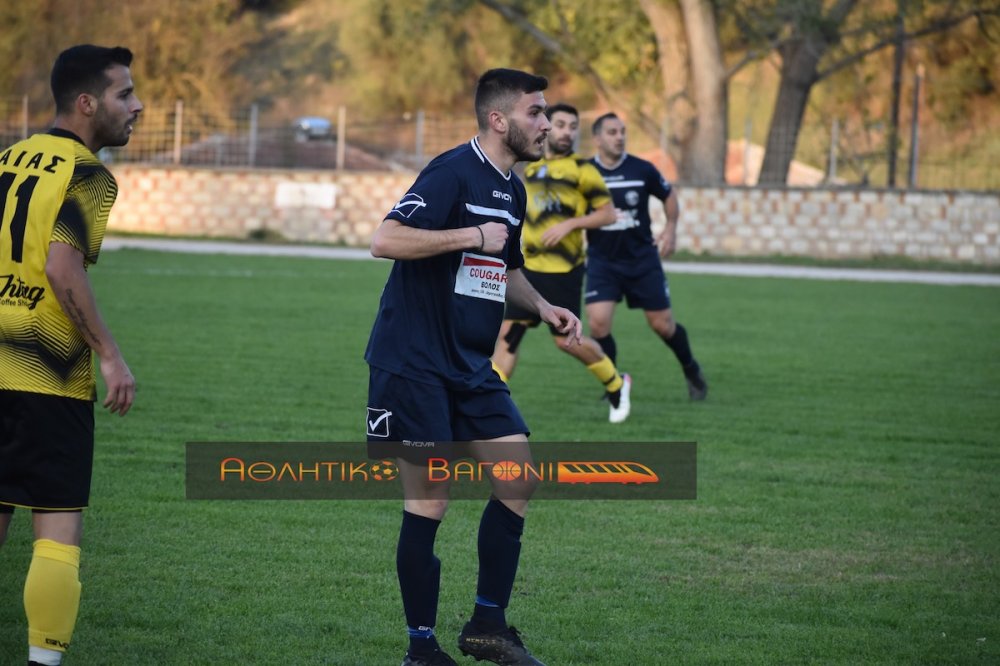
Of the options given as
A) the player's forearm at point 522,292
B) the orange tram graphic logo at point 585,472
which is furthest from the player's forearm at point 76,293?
the orange tram graphic logo at point 585,472

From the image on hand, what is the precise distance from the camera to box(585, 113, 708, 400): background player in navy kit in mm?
10180

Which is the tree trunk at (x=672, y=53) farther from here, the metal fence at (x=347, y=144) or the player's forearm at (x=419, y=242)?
the player's forearm at (x=419, y=242)

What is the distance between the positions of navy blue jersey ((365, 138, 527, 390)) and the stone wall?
80.9 ft

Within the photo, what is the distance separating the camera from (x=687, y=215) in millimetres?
28875

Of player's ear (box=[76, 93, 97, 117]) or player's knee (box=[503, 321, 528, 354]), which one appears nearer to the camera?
player's ear (box=[76, 93, 97, 117])

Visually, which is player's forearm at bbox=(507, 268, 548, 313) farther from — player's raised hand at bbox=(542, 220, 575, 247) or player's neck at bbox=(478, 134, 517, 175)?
player's raised hand at bbox=(542, 220, 575, 247)

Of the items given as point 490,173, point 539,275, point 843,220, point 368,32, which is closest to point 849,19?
point 843,220

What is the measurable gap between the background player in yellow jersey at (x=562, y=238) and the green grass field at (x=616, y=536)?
0.42 meters

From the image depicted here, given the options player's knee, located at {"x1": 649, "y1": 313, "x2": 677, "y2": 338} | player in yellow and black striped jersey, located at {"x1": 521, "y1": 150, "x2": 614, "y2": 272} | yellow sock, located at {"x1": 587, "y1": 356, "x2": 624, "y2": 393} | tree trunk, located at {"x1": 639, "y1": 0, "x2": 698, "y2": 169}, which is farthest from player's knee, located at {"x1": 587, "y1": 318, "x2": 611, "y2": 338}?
tree trunk, located at {"x1": 639, "y1": 0, "x2": 698, "y2": 169}

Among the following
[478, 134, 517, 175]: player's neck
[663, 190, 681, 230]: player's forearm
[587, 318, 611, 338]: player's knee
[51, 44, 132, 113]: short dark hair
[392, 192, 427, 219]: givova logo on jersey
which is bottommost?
[587, 318, 611, 338]: player's knee

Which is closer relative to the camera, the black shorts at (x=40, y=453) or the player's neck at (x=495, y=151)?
the black shorts at (x=40, y=453)

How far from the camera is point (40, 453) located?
3807 mm

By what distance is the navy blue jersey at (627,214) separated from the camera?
403 inches

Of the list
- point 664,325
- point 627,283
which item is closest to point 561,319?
→ point 627,283
